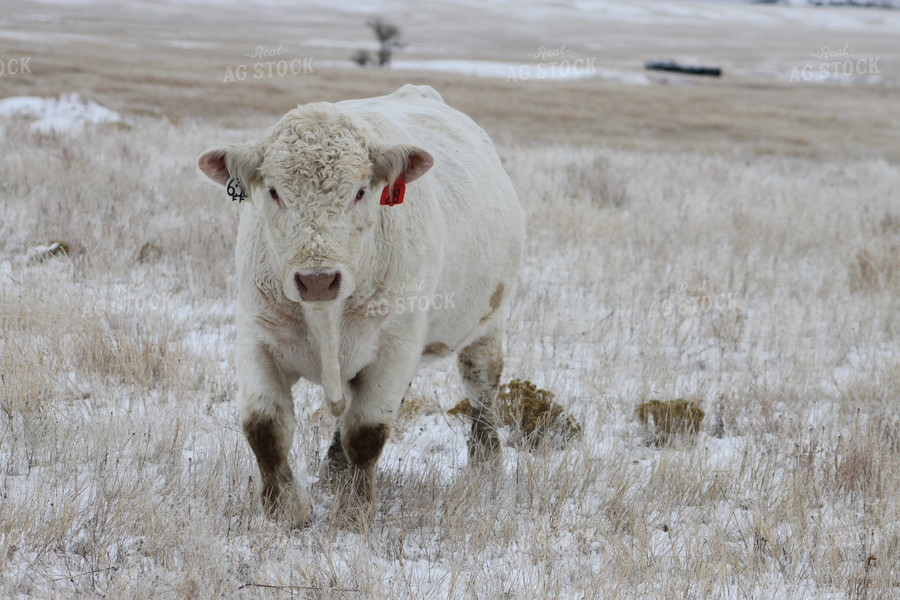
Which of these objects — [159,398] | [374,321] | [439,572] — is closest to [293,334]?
[374,321]

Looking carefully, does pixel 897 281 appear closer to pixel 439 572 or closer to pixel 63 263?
pixel 439 572

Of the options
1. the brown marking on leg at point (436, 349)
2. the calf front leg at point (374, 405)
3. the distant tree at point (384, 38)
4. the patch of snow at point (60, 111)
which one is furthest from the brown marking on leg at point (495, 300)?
the distant tree at point (384, 38)

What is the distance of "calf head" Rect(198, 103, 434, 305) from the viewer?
9.93 ft

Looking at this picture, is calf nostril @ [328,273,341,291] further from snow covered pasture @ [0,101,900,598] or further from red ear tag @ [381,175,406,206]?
snow covered pasture @ [0,101,900,598]

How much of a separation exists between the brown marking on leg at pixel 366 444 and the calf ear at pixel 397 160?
1161mm

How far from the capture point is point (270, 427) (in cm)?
344

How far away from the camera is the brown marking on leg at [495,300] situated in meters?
4.77

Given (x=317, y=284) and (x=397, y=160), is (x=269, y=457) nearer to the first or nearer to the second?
(x=317, y=284)

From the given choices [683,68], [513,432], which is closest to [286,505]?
[513,432]

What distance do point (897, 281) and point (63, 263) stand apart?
8.53 m

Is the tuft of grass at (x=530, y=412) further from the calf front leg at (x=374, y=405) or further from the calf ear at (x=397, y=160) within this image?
the calf ear at (x=397, y=160)

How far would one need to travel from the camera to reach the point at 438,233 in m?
3.93

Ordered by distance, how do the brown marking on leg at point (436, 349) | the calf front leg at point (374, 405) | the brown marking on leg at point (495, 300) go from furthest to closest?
1. the brown marking on leg at point (495, 300)
2. the brown marking on leg at point (436, 349)
3. the calf front leg at point (374, 405)

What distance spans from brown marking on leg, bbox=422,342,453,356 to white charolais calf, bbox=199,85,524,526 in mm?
61
